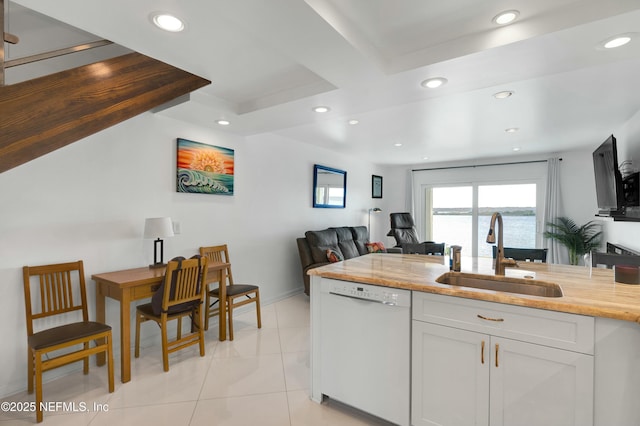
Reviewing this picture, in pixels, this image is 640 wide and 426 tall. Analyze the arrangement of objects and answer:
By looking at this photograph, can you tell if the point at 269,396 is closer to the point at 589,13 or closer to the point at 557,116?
the point at 589,13

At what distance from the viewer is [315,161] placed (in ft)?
17.2

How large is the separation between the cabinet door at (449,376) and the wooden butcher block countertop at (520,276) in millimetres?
223

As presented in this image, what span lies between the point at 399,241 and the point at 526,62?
14.7 feet

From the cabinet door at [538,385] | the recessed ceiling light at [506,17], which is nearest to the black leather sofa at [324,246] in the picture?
the cabinet door at [538,385]

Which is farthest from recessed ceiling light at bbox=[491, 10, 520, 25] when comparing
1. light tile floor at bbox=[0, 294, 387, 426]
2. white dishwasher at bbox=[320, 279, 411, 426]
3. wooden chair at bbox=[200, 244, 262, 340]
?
wooden chair at bbox=[200, 244, 262, 340]

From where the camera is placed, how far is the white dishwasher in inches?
70.7

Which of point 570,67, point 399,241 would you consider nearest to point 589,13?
point 570,67

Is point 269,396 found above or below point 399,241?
below

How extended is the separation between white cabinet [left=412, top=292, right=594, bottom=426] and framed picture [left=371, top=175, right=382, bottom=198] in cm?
547

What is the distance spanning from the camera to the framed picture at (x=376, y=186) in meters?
7.08

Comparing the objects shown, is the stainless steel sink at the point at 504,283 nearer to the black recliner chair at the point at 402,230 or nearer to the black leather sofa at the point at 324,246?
the black leather sofa at the point at 324,246

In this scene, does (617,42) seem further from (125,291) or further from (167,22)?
(125,291)

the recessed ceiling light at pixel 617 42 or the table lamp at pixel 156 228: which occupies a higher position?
the recessed ceiling light at pixel 617 42

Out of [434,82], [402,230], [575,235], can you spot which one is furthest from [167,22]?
[575,235]
